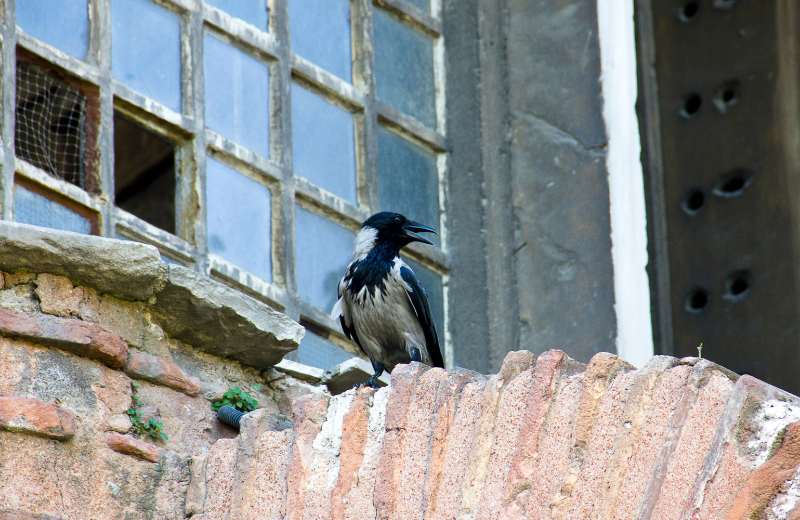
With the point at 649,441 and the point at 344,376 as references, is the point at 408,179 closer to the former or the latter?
the point at 344,376

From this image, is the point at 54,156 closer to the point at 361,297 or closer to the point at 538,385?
the point at 361,297

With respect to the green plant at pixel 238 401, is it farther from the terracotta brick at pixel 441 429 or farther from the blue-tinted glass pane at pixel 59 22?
→ the blue-tinted glass pane at pixel 59 22

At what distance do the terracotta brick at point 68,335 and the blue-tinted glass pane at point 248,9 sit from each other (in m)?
2.12

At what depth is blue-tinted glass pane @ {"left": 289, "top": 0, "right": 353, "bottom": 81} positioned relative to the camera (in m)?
5.83

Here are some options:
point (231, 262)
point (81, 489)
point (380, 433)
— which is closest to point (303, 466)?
point (380, 433)

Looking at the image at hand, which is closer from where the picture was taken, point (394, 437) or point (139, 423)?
point (394, 437)

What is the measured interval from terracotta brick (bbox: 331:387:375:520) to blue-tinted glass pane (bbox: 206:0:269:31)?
2515mm

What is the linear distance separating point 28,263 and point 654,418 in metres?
2.00

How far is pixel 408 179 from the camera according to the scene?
242 inches

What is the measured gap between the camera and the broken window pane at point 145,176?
32.7 feet

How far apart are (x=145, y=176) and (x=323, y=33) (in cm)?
463

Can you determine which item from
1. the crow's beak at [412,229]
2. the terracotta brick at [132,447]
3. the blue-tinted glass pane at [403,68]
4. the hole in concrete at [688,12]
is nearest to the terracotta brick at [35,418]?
the terracotta brick at [132,447]

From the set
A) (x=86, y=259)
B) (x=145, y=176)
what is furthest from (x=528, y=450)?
(x=145, y=176)

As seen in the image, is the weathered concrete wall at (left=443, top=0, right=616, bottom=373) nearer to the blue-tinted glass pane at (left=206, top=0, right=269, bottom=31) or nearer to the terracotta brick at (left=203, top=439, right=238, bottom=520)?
the blue-tinted glass pane at (left=206, top=0, right=269, bottom=31)
